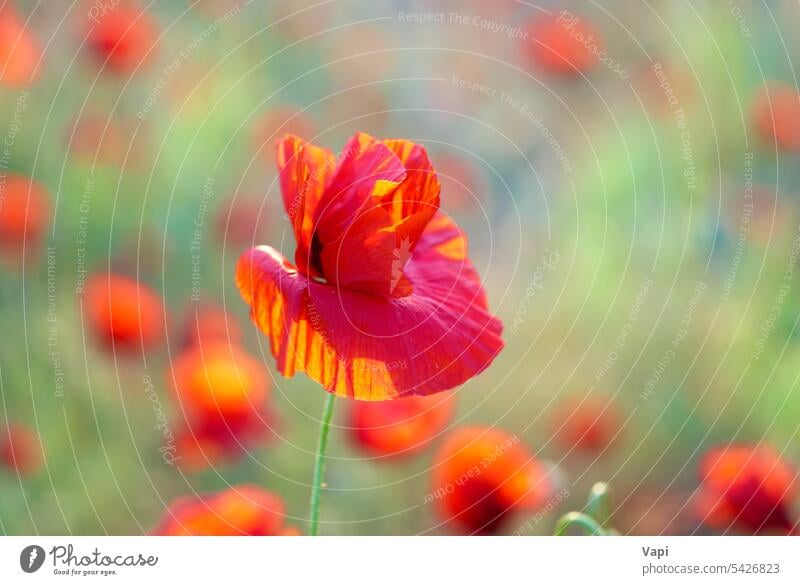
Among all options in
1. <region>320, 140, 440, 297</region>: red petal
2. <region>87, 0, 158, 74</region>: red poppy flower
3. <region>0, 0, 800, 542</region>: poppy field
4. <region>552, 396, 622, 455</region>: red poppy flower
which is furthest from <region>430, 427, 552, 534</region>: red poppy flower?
<region>87, 0, 158, 74</region>: red poppy flower

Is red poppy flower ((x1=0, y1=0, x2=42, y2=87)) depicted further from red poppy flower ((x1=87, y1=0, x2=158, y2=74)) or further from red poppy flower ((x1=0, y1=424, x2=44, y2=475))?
red poppy flower ((x1=0, y1=424, x2=44, y2=475))

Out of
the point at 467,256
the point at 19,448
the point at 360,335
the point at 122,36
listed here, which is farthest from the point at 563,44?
the point at 19,448

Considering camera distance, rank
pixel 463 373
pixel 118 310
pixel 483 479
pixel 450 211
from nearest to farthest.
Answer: pixel 463 373
pixel 483 479
pixel 118 310
pixel 450 211

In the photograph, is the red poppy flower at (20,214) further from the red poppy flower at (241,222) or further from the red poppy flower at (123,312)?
the red poppy flower at (241,222)
